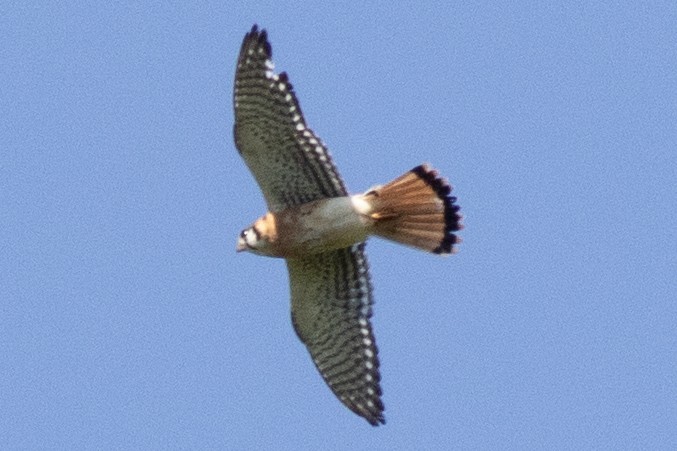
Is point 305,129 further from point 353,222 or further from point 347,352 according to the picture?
point 347,352

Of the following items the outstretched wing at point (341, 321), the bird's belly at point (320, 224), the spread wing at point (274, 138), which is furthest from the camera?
the outstretched wing at point (341, 321)

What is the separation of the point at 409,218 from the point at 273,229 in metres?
0.87

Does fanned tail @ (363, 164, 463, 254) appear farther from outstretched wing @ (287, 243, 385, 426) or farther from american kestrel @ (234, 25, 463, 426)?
outstretched wing @ (287, 243, 385, 426)

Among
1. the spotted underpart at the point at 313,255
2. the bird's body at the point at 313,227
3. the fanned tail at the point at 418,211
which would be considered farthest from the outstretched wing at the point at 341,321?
the fanned tail at the point at 418,211

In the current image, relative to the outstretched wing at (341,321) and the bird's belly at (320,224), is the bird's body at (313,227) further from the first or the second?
the outstretched wing at (341,321)

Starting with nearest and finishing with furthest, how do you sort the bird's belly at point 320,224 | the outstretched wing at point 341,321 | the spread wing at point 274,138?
1. the spread wing at point 274,138
2. the bird's belly at point 320,224
3. the outstretched wing at point 341,321

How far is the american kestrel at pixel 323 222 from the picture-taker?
12.5m

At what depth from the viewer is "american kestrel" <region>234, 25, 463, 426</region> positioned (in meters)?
12.5

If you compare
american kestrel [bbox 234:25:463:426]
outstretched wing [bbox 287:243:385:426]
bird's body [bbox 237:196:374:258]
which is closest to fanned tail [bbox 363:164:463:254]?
american kestrel [bbox 234:25:463:426]

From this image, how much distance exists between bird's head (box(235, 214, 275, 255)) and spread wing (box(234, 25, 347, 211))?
11 cm

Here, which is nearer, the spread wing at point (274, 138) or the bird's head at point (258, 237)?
the spread wing at point (274, 138)

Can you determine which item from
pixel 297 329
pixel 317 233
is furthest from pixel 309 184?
pixel 297 329

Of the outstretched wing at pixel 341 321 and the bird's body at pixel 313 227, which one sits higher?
the bird's body at pixel 313 227

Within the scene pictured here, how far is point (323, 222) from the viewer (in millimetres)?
12789
